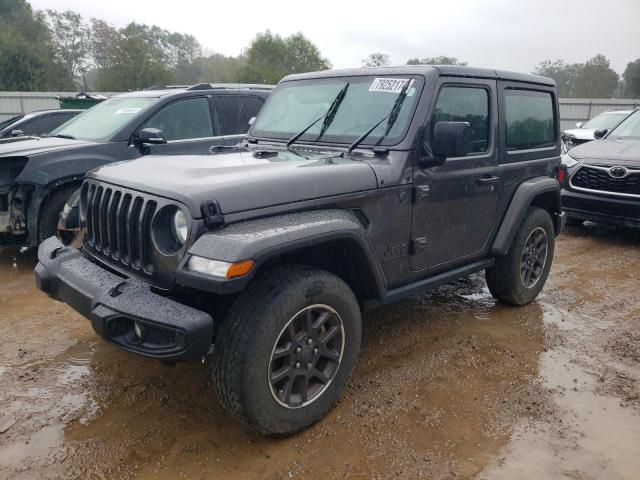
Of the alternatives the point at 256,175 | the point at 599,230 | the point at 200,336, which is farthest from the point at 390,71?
the point at 599,230

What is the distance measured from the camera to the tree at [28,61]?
32000mm

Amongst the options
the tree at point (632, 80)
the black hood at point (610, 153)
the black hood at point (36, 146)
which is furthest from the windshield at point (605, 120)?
the tree at point (632, 80)

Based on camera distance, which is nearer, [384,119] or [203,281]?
[203,281]

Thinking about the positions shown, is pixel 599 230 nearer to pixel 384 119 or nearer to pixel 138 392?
pixel 384 119

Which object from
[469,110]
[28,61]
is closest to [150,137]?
[469,110]

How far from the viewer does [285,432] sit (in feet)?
8.74

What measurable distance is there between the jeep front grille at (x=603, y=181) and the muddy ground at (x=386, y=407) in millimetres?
2687

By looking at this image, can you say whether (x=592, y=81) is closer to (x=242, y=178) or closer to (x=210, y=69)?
(x=210, y=69)

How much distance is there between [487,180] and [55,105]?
22.0 metres

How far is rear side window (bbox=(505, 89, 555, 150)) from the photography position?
13.3 ft

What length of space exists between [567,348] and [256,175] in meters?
2.80

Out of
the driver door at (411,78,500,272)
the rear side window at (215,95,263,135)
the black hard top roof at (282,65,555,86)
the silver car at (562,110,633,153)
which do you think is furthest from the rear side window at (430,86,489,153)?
the silver car at (562,110,633,153)

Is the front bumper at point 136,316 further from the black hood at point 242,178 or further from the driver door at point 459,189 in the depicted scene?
the driver door at point 459,189

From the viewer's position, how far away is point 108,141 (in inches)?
224
